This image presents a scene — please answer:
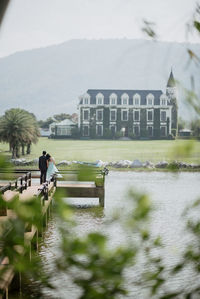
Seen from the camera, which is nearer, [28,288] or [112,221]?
[112,221]

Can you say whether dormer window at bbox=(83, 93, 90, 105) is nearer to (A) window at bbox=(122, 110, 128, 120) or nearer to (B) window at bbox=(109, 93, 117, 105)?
(B) window at bbox=(109, 93, 117, 105)

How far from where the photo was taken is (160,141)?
75312 mm

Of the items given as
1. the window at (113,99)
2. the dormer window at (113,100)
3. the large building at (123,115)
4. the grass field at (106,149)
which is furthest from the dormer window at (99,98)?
the grass field at (106,149)

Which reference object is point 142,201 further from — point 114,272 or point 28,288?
point 28,288

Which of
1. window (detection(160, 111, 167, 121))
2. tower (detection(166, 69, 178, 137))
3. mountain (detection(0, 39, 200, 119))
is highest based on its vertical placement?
mountain (detection(0, 39, 200, 119))

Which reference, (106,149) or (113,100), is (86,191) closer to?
(106,149)

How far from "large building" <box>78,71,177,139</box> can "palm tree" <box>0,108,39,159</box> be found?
1148 inches

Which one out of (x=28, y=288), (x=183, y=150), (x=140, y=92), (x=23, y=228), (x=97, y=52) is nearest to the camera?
(x=23, y=228)

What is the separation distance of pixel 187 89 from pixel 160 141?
74.7m

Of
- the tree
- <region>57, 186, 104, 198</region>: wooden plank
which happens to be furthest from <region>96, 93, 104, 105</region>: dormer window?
the tree

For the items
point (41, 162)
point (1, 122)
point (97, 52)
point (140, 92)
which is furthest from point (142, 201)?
point (97, 52)

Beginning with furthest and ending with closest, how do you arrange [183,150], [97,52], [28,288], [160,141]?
[97,52] < [160,141] < [28,288] < [183,150]

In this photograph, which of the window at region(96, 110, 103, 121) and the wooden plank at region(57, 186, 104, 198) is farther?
the window at region(96, 110, 103, 121)

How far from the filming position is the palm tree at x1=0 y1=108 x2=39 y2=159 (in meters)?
48.3
